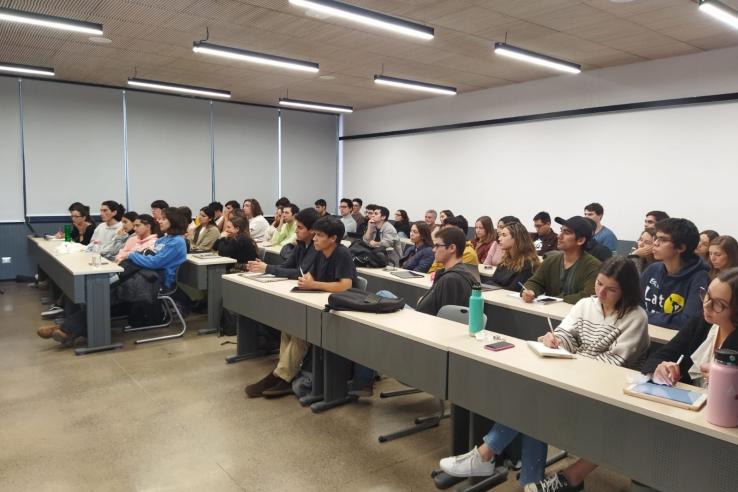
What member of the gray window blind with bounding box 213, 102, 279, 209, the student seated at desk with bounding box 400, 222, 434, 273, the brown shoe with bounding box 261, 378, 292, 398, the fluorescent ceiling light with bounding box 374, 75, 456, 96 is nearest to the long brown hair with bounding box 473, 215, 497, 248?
the student seated at desk with bounding box 400, 222, 434, 273

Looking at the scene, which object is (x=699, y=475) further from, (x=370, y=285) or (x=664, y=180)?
(x=664, y=180)

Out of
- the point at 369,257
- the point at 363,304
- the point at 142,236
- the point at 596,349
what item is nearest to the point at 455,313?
the point at 363,304

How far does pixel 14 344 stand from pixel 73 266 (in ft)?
3.13

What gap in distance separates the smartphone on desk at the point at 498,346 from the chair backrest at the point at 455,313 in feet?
1.62

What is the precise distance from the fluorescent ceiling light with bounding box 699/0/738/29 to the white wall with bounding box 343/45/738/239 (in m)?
1.83

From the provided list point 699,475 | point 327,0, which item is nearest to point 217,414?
point 699,475

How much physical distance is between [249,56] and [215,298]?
2.75 meters

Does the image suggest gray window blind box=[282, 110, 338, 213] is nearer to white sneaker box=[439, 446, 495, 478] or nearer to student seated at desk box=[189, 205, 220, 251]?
student seated at desk box=[189, 205, 220, 251]

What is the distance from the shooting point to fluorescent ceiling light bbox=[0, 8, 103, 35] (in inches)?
181

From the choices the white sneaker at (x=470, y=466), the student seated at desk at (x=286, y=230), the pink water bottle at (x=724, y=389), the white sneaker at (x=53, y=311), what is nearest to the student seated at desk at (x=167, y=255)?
the white sneaker at (x=53, y=311)

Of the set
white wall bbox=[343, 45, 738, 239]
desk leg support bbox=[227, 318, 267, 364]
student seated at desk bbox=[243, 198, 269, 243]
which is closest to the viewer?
desk leg support bbox=[227, 318, 267, 364]

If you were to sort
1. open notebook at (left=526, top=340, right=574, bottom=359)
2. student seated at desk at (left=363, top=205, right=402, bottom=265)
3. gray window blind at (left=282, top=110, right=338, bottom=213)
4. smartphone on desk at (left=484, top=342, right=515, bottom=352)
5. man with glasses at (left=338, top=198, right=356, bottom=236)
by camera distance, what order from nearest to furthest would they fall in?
open notebook at (left=526, top=340, right=574, bottom=359)
smartphone on desk at (left=484, top=342, right=515, bottom=352)
student seated at desk at (left=363, top=205, right=402, bottom=265)
man with glasses at (left=338, top=198, right=356, bottom=236)
gray window blind at (left=282, top=110, right=338, bottom=213)

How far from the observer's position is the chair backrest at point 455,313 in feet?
9.79

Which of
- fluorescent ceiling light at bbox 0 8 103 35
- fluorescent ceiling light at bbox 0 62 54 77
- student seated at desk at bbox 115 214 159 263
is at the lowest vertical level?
student seated at desk at bbox 115 214 159 263
